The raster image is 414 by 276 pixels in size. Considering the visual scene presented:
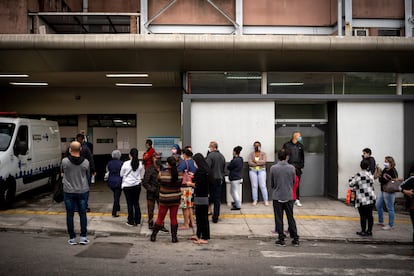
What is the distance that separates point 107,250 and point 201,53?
6.31 meters

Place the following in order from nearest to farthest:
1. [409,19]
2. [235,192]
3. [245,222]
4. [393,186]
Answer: [393,186], [245,222], [235,192], [409,19]

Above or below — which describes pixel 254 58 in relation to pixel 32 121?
above

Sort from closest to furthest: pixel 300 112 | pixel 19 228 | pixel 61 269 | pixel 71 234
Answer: pixel 61 269 → pixel 71 234 → pixel 19 228 → pixel 300 112

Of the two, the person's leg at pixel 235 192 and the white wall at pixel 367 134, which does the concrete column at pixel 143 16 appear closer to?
the person's leg at pixel 235 192

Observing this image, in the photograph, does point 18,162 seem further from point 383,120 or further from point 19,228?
point 383,120

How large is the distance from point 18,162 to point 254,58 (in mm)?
6963

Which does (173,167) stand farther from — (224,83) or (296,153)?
(224,83)

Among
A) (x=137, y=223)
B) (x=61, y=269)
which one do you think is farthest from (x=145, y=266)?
(x=137, y=223)

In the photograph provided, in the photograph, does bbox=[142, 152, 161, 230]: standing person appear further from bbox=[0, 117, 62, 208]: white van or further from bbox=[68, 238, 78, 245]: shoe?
bbox=[0, 117, 62, 208]: white van

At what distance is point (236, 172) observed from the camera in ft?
39.6

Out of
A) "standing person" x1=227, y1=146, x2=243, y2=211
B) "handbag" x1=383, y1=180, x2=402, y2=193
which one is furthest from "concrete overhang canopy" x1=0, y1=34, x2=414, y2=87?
"handbag" x1=383, y1=180, x2=402, y2=193

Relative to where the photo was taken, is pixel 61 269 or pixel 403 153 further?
pixel 403 153

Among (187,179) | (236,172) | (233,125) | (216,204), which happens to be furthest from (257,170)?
(187,179)

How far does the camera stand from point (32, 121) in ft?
44.8
